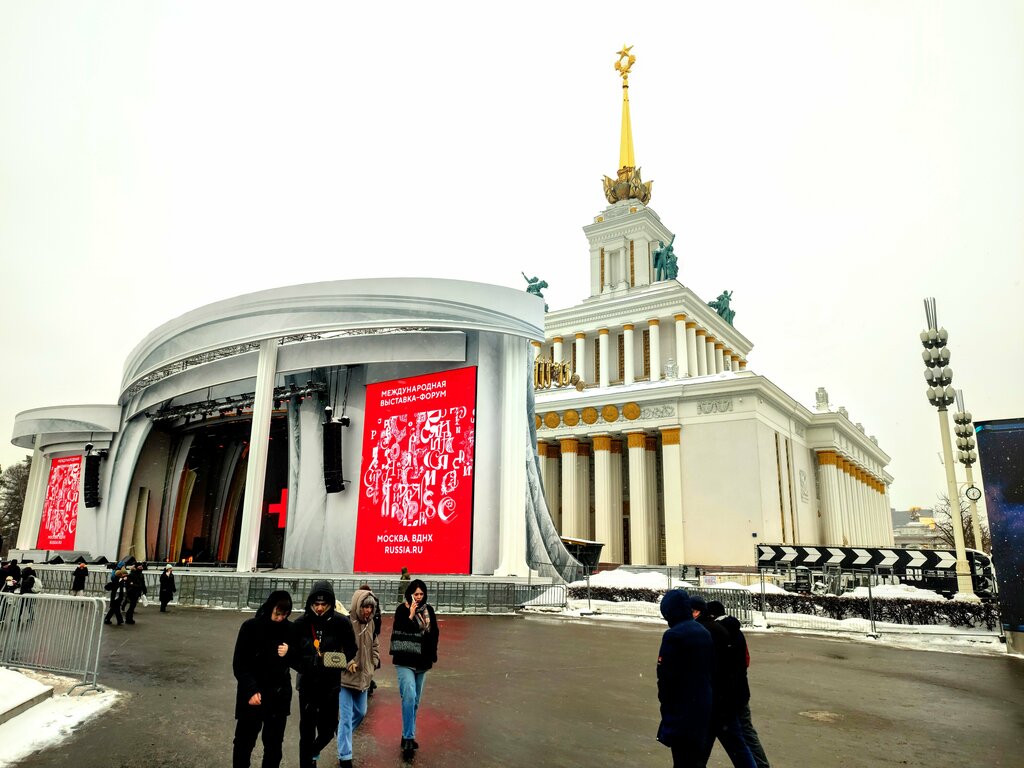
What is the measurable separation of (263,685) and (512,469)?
17968 millimetres

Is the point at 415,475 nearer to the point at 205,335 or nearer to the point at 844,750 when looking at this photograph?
the point at 205,335

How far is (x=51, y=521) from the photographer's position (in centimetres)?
4262

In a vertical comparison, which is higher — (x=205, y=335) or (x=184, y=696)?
(x=205, y=335)

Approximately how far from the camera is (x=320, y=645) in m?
5.13

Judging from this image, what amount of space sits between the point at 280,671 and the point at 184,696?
4.50 metres

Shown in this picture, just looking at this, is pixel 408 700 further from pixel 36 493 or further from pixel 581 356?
pixel 36 493

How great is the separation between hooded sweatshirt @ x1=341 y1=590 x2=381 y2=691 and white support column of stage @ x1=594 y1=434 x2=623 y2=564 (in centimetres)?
3386

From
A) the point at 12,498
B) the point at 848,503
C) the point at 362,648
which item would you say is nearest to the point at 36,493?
the point at 12,498

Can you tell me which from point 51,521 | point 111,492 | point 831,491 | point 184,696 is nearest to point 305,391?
point 111,492

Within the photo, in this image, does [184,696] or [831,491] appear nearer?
[184,696]

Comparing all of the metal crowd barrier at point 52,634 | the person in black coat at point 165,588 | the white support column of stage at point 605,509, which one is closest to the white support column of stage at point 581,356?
the white support column of stage at point 605,509

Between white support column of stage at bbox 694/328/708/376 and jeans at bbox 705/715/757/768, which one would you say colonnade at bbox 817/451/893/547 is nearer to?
white support column of stage at bbox 694/328/708/376

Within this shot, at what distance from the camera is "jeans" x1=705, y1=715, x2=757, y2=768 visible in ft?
15.7

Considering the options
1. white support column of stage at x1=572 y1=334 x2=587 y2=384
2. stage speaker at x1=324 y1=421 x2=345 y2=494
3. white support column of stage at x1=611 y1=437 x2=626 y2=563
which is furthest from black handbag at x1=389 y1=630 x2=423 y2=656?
white support column of stage at x1=572 y1=334 x2=587 y2=384
